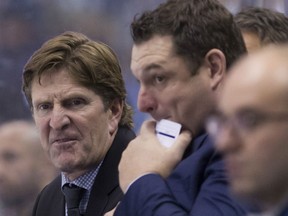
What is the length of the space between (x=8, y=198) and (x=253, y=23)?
1.36 m

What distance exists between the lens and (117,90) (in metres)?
2.50

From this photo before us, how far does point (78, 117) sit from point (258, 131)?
1.29 meters

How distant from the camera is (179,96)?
1685 mm

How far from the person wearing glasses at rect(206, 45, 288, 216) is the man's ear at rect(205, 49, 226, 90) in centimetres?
47

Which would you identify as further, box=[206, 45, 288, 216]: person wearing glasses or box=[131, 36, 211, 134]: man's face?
box=[131, 36, 211, 134]: man's face

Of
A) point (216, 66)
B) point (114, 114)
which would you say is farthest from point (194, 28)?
point (114, 114)

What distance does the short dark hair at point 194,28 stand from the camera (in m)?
1.72

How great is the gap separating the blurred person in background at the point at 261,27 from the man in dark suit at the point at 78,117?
1.51ft

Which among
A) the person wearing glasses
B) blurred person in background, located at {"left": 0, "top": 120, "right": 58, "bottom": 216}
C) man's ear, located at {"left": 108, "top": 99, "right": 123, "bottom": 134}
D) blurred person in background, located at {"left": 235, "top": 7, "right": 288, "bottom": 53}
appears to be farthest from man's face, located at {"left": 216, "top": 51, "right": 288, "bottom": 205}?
blurred person in background, located at {"left": 0, "top": 120, "right": 58, "bottom": 216}

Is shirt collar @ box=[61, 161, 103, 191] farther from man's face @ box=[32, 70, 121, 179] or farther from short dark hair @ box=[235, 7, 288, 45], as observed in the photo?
short dark hair @ box=[235, 7, 288, 45]

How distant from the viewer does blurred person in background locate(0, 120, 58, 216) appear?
3070 mm

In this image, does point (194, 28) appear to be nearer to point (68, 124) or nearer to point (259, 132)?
point (259, 132)

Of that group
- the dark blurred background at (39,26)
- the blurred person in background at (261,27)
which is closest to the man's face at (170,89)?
the blurred person in background at (261,27)

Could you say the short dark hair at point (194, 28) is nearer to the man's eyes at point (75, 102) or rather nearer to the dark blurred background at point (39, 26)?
the man's eyes at point (75, 102)
